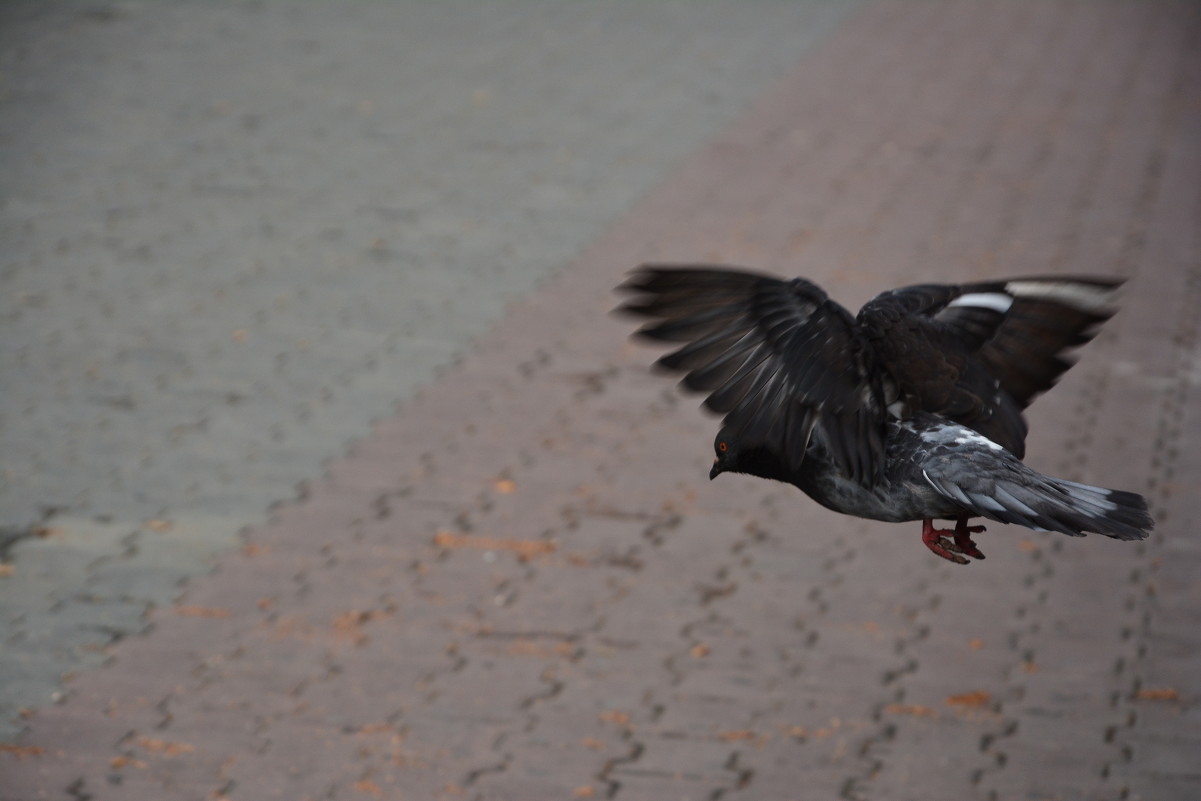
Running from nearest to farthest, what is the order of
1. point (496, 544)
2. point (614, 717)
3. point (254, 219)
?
point (614, 717) → point (496, 544) → point (254, 219)

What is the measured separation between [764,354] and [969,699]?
2667 millimetres

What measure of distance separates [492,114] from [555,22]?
3.54 metres

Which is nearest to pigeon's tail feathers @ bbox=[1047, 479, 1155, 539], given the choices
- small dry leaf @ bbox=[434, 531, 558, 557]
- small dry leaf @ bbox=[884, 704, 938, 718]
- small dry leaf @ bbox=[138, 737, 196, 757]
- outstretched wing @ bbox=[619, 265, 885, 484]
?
outstretched wing @ bbox=[619, 265, 885, 484]

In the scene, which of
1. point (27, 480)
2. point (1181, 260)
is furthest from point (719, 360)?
point (1181, 260)

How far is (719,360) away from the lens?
10.2ft

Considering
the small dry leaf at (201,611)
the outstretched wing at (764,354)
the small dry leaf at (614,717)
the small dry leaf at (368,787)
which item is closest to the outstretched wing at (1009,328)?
the outstretched wing at (764,354)

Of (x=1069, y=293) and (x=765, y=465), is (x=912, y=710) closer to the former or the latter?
(x=1069, y=293)

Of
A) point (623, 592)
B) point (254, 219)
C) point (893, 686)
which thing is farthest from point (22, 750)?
point (254, 219)

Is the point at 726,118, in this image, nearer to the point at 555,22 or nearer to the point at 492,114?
the point at 492,114

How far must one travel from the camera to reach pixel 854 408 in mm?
3256

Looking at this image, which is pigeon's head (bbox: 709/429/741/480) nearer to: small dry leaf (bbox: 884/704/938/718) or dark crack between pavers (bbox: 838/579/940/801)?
dark crack between pavers (bbox: 838/579/940/801)

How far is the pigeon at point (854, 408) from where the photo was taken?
10.0ft

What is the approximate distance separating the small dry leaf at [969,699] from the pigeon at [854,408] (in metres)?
1.92

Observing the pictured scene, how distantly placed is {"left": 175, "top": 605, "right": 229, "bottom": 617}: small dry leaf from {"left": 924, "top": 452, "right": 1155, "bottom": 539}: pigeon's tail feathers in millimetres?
3499
